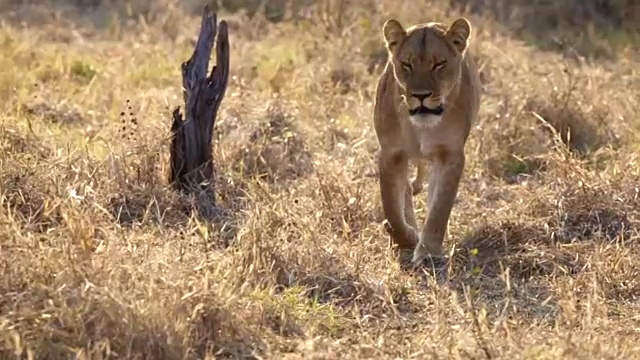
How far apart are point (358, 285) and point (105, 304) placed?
1151mm

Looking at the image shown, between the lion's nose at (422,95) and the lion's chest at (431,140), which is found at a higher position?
the lion's nose at (422,95)

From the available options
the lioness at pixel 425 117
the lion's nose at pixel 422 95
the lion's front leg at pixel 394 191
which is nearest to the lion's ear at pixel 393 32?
the lioness at pixel 425 117

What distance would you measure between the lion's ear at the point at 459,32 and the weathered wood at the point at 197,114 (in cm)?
132

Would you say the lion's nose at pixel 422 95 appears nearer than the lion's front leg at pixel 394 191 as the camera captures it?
Yes

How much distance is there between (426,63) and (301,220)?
0.84m

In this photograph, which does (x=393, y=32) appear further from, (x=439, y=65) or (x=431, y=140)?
(x=431, y=140)

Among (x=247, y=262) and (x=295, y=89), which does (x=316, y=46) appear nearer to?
(x=295, y=89)

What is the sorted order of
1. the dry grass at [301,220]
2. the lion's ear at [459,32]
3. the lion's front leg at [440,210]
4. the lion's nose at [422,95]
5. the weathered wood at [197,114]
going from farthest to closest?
the weathered wood at [197,114] < the lion's front leg at [440,210] < the lion's ear at [459,32] < the lion's nose at [422,95] < the dry grass at [301,220]

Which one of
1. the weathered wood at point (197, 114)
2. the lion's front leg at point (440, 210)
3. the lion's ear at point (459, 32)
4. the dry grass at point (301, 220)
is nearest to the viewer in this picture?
the dry grass at point (301, 220)

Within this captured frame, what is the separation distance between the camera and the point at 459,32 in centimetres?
517

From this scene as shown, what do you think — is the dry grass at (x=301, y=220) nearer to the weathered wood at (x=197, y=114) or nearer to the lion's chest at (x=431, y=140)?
the weathered wood at (x=197, y=114)

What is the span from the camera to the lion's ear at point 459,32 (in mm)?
5141

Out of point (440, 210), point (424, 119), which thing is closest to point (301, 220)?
point (440, 210)

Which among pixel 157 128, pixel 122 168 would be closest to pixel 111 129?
pixel 157 128
